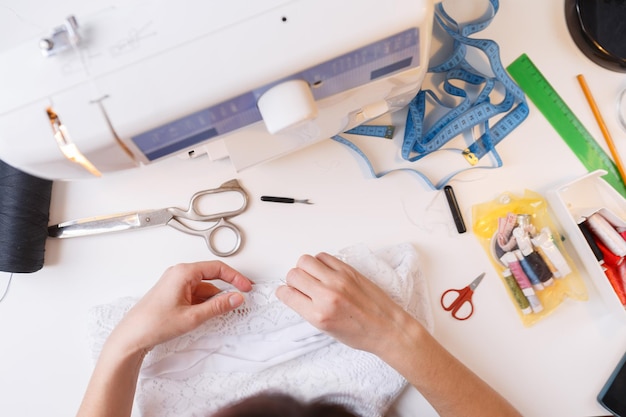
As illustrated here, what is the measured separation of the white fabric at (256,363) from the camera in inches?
32.9

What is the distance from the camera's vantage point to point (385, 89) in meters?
0.72

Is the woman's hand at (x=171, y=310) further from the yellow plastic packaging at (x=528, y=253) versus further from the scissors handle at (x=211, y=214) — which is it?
the yellow plastic packaging at (x=528, y=253)

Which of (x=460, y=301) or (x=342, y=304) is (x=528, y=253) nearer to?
(x=460, y=301)

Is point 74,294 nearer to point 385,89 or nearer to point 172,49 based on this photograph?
point 172,49

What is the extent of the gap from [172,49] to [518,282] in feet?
2.49

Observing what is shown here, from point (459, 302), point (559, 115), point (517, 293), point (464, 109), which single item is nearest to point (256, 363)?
point (459, 302)

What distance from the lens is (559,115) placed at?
96 cm

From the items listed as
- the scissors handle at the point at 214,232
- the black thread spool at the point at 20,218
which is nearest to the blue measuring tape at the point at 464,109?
the scissors handle at the point at 214,232

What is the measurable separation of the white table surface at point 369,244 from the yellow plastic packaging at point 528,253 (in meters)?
0.02

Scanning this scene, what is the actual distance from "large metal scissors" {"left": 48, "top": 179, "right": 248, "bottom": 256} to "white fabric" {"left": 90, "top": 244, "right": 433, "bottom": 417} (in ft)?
0.45

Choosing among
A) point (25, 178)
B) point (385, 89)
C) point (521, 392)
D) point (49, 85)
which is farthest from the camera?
point (521, 392)

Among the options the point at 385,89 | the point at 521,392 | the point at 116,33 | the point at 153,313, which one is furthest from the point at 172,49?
the point at 521,392

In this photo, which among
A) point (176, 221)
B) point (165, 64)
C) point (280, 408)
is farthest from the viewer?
point (176, 221)

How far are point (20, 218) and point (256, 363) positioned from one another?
1.61 ft
